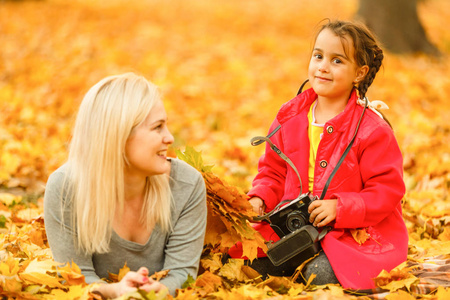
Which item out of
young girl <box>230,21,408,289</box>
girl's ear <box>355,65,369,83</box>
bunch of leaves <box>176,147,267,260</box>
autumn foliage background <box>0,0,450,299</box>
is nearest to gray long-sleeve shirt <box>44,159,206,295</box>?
bunch of leaves <box>176,147,267,260</box>

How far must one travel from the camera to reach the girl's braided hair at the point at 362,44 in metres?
2.74

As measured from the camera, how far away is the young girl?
103 inches

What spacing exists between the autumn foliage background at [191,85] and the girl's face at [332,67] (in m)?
0.32

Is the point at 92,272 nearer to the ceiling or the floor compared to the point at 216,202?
nearer to the floor

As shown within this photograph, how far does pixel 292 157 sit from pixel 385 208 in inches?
20.1

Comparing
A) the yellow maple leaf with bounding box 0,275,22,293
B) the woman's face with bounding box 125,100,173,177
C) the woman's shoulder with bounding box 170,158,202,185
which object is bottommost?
the yellow maple leaf with bounding box 0,275,22,293

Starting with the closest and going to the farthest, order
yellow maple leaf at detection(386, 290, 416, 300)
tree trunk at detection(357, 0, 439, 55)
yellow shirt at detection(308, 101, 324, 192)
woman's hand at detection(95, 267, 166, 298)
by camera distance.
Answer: woman's hand at detection(95, 267, 166, 298)
yellow maple leaf at detection(386, 290, 416, 300)
yellow shirt at detection(308, 101, 324, 192)
tree trunk at detection(357, 0, 439, 55)

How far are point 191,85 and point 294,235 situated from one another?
4.87 m

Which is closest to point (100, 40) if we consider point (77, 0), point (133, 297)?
point (77, 0)

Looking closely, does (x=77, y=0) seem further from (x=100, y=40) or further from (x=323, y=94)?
(x=323, y=94)

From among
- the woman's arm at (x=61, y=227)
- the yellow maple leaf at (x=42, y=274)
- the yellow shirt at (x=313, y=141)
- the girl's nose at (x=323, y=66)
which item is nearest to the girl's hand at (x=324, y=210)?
the yellow shirt at (x=313, y=141)

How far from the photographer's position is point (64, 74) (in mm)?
7320

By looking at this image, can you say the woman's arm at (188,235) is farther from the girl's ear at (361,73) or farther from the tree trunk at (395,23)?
the tree trunk at (395,23)

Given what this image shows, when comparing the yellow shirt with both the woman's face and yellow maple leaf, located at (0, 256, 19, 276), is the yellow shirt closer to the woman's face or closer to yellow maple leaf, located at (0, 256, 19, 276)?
the woman's face
